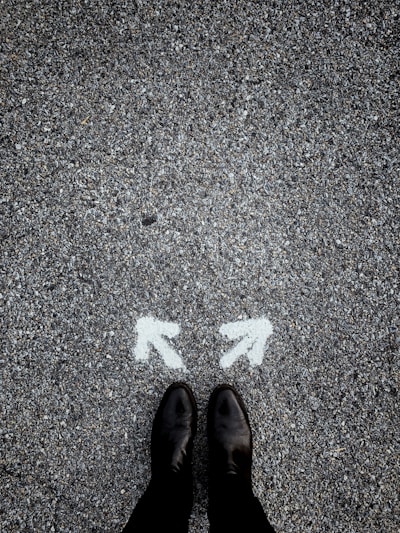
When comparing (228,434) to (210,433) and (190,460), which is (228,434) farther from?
(190,460)

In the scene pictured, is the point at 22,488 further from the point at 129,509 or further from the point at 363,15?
the point at 363,15

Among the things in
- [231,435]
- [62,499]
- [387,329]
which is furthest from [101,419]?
[387,329]

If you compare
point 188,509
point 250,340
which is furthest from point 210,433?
point 250,340

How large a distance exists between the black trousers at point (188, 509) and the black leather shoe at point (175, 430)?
3.4 inches

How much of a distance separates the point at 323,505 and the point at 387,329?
1.01 m

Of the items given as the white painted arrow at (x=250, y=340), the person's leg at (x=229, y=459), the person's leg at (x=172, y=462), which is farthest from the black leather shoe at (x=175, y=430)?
the white painted arrow at (x=250, y=340)

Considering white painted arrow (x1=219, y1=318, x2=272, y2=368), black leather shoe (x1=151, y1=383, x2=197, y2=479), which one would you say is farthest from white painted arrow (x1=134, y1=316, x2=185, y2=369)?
white painted arrow (x1=219, y1=318, x2=272, y2=368)

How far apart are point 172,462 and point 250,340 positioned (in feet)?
2.44

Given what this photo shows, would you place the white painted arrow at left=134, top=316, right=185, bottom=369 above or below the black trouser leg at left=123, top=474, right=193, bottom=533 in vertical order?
above

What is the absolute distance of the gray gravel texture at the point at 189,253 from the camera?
83.7 inches

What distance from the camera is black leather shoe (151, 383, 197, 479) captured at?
206cm

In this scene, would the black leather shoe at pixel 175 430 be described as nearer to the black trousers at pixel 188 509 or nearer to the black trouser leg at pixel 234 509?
the black trousers at pixel 188 509

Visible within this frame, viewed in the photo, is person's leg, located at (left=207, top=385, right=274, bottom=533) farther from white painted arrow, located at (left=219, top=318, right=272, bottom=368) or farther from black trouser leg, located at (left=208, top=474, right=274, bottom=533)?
white painted arrow, located at (left=219, top=318, right=272, bottom=368)

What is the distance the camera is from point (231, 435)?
2072 mm
